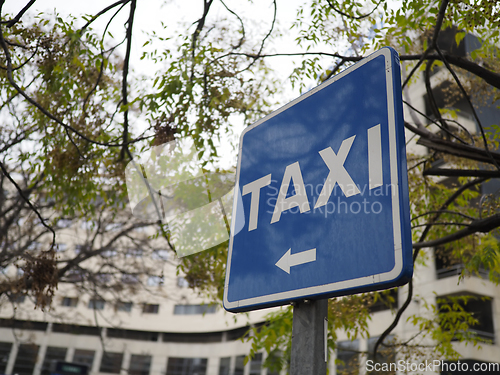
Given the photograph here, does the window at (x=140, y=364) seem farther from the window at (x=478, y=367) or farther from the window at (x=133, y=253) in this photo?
the window at (x=478, y=367)

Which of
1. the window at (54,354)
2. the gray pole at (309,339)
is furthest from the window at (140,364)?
the gray pole at (309,339)

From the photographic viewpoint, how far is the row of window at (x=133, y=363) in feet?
102

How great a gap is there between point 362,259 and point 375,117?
1.46ft

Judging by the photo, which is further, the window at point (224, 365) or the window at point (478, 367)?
the window at point (224, 365)

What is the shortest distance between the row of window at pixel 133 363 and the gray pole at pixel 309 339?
97.9 ft

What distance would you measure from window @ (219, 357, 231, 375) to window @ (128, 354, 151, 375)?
244 inches

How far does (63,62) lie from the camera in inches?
161

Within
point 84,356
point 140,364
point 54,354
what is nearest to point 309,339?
point 84,356

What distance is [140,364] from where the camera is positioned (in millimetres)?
36531

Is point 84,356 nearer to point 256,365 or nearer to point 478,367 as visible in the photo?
point 256,365

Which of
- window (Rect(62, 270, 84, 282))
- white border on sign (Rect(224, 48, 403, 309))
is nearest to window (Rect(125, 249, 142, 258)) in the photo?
window (Rect(62, 270, 84, 282))

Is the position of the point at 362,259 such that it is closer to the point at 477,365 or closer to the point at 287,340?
the point at 287,340

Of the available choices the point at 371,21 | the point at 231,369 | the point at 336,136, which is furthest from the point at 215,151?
the point at 231,369

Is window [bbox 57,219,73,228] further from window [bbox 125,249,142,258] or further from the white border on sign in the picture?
the white border on sign
